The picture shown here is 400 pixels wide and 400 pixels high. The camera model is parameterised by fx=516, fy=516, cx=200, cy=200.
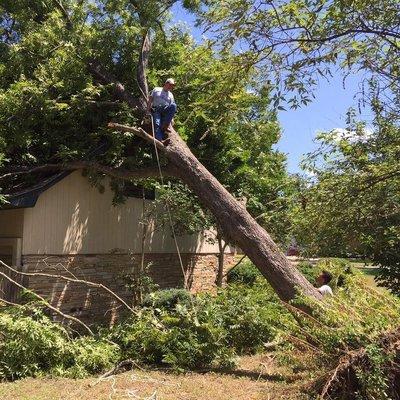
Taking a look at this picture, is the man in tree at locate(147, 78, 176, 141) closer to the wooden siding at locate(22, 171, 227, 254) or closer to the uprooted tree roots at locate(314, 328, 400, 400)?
the wooden siding at locate(22, 171, 227, 254)

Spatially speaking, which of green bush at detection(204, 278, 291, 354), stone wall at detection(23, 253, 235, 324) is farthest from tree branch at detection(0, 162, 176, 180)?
Result: green bush at detection(204, 278, 291, 354)

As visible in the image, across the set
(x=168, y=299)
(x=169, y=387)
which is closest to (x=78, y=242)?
(x=168, y=299)

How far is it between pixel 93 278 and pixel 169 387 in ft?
19.8

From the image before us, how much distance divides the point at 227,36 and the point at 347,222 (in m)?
3.66

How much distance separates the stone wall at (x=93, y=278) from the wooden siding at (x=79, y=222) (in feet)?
0.79

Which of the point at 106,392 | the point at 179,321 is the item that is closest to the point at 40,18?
the point at 179,321

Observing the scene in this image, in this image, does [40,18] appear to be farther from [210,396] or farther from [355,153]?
[210,396]

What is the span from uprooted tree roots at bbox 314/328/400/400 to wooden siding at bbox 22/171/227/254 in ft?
25.3

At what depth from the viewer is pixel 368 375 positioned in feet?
17.8

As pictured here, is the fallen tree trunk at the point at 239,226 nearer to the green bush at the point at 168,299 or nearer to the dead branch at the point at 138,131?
the dead branch at the point at 138,131

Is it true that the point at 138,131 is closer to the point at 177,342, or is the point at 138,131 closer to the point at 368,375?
the point at 177,342

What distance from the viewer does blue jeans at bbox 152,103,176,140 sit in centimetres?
1050

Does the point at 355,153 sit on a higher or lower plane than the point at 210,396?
higher

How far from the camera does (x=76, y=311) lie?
1234 centimetres
